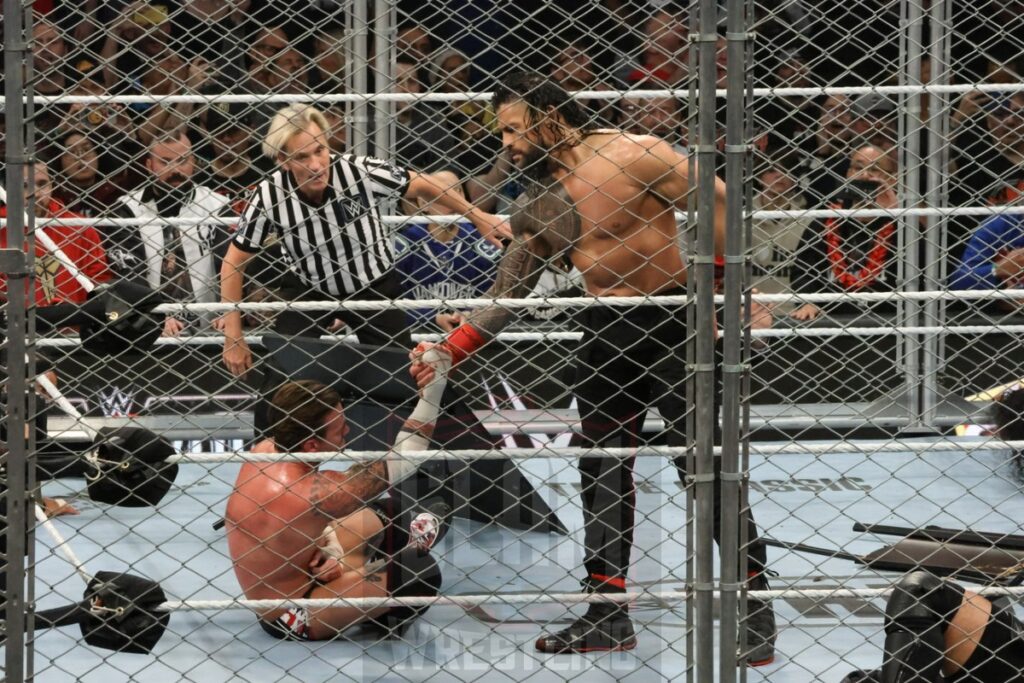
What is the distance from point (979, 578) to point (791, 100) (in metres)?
2.61

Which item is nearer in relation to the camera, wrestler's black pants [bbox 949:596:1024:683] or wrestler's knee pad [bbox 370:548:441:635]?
wrestler's black pants [bbox 949:596:1024:683]

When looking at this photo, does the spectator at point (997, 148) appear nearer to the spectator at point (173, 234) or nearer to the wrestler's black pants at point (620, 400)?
the wrestler's black pants at point (620, 400)

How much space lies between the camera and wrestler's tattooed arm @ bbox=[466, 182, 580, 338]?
274 cm

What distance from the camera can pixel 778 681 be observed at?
8.95ft

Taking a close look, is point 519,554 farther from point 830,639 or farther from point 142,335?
point 142,335

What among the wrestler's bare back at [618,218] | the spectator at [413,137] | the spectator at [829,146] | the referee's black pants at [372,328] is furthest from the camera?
the spectator at [829,146]

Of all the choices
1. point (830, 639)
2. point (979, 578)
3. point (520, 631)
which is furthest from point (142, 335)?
point (979, 578)

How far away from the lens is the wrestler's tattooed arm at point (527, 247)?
2.74 meters

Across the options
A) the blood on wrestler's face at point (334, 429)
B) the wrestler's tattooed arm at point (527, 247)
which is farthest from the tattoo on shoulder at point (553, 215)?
the blood on wrestler's face at point (334, 429)

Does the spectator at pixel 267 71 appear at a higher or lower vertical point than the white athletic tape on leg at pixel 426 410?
higher

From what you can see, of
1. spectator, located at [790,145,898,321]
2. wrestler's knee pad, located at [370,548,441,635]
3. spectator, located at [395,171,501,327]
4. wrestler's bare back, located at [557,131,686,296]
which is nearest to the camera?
wrestler's bare back, located at [557,131,686,296]

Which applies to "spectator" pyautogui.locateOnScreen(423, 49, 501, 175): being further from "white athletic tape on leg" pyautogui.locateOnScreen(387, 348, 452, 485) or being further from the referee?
"white athletic tape on leg" pyautogui.locateOnScreen(387, 348, 452, 485)

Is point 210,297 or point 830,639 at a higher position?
point 210,297

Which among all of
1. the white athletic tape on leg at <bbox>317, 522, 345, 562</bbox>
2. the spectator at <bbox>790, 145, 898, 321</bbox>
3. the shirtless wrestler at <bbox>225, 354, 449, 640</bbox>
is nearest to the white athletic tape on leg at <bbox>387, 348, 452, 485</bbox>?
the shirtless wrestler at <bbox>225, 354, 449, 640</bbox>
